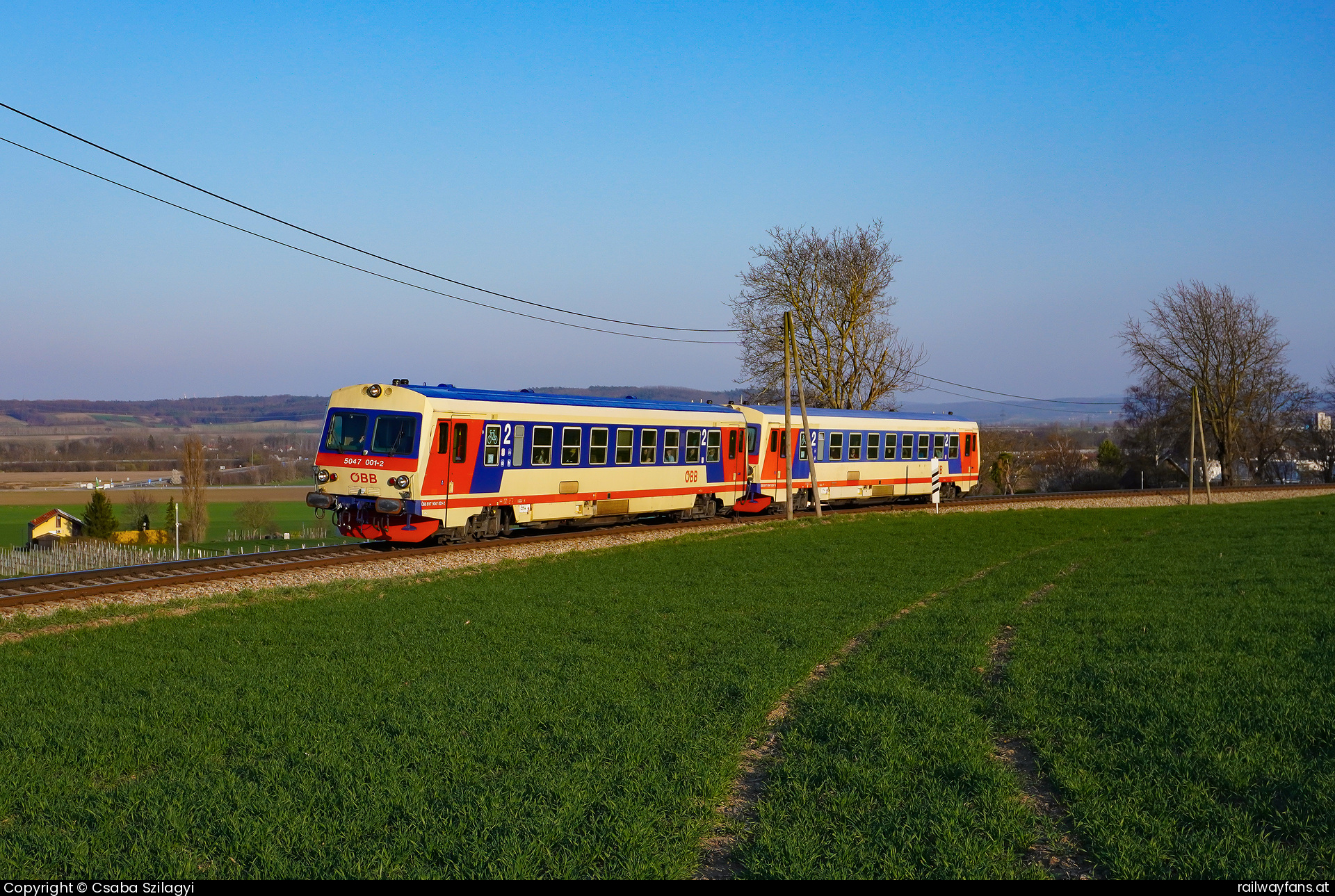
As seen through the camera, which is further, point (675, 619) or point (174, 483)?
point (174, 483)

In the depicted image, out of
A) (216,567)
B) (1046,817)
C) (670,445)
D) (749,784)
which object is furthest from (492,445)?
(1046,817)

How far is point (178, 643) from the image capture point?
10.3m

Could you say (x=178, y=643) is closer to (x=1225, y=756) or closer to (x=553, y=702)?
(x=553, y=702)

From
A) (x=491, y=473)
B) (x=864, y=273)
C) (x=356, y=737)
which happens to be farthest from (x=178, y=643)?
(x=864, y=273)

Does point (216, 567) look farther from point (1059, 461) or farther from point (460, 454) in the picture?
point (1059, 461)

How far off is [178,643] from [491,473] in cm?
970

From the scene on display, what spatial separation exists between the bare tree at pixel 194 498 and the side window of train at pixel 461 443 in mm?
68684

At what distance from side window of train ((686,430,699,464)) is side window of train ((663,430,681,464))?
42 centimetres

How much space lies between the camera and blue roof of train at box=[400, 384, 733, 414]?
1884 centimetres

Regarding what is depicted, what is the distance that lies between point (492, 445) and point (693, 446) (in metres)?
7.41

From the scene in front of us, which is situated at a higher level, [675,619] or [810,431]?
[810,431]

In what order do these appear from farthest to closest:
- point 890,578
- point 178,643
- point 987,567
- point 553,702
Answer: point 987,567, point 890,578, point 178,643, point 553,702

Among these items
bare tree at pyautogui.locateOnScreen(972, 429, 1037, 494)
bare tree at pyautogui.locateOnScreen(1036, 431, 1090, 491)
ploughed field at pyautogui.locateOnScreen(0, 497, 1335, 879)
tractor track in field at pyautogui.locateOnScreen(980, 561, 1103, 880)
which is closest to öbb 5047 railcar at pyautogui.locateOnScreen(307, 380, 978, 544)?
ploughed field at pyautogui.locateOnScreen(0, 497, 1335, 879)
